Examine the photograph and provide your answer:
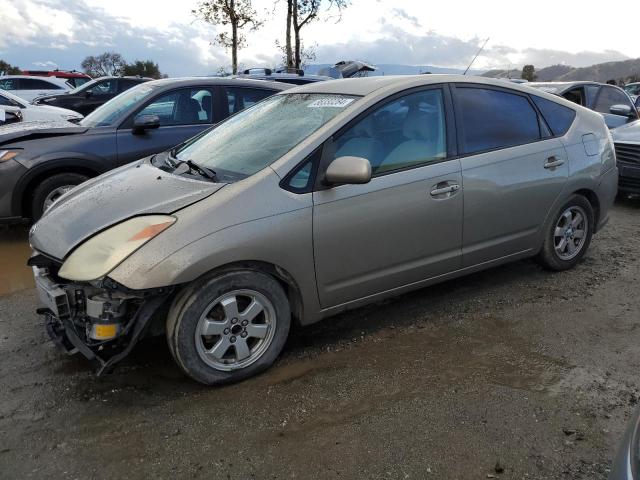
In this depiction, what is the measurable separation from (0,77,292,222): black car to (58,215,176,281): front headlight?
9.57 feet

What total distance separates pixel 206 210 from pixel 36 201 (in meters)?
3.50

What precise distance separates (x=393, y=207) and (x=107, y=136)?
3819 millimetres

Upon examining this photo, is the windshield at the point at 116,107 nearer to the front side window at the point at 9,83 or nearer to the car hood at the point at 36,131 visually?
the car hood at the point at 36,131

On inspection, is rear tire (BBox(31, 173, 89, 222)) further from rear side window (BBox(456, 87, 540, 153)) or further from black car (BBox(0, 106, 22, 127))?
black car (BBox(0, 106, 22, 127))

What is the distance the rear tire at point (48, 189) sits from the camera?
5715 millimetres

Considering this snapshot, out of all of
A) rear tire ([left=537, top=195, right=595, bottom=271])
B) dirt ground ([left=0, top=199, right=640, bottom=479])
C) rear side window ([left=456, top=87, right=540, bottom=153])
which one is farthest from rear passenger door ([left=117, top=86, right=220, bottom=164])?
rear tire ([left=537, top=195, right=595, bottom=271])

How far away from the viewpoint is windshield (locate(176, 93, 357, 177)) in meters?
3.49

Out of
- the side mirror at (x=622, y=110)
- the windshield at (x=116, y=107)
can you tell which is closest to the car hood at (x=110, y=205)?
the windshield at (x=116, y=107)

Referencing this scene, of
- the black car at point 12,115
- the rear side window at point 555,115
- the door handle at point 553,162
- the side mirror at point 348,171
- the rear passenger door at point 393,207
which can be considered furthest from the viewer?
the black car at point 12,115

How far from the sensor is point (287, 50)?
18.3 meters

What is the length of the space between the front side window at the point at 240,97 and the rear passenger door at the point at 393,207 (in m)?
3.40

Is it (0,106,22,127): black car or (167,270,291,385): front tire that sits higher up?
(0,106,22,127): black car

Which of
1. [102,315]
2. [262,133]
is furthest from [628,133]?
[102,315]

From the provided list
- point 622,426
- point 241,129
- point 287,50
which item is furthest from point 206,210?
point 287,50
